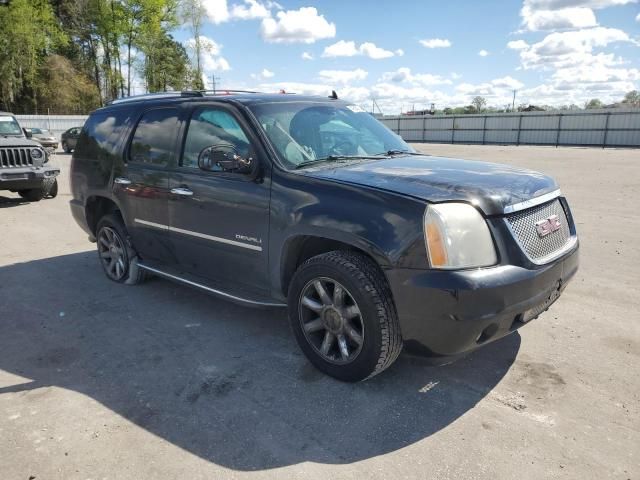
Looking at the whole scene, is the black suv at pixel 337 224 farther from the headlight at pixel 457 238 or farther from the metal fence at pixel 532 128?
the metal fence at pixel 532 128

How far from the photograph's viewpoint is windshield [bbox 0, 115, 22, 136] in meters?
11.0

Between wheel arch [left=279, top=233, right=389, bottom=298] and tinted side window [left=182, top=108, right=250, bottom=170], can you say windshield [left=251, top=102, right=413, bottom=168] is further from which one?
wheel arch [left=279, top=233, right=389, bottom=298]

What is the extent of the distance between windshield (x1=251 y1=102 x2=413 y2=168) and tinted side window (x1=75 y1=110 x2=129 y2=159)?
194 cm

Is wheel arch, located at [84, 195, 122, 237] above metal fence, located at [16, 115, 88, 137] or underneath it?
underneath

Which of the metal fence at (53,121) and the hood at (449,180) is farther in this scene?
the metal fence at (53,121)

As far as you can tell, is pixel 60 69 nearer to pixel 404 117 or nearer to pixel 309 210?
pixel 404 117

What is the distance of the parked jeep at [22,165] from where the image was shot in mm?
10359

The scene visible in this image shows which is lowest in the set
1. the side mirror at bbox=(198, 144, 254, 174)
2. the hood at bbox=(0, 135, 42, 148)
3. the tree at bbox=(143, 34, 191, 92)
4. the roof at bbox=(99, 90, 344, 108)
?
the hood at bbox=(0, 135, 42, 148)

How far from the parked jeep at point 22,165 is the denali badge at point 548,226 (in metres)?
10.2

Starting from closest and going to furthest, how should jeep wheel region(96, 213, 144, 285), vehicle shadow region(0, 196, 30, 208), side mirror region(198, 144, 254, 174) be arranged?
side mirror region(198, 144, 254, 174)
jeep wheel region(96, 213, 144, 285)
vehicle shadow region(0, 196, 30, 208)

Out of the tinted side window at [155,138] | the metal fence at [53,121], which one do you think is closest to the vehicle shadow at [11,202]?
the tinted side window at [155,138]

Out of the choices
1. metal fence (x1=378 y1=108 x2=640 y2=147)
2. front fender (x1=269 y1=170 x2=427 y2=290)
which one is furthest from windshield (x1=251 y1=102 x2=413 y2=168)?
metal fence (x1=378 y1=108 x2=640 y2=147)

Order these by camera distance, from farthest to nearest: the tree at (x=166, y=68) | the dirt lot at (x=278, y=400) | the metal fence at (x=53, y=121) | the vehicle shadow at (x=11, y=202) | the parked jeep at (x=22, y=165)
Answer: the tree at (x=166, y=68), the metal fence at (x=53, y=121), the vehicle shadow at (x=11, y=202), the parked jeep at (x=22, y=165), the dirt lot at (x=278, y=400)

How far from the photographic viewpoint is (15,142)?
10625 mm
